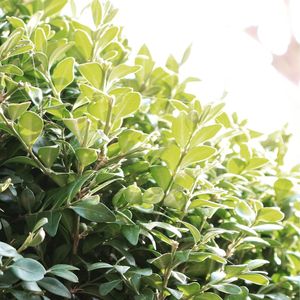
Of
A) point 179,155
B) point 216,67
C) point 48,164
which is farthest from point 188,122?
point 216,67

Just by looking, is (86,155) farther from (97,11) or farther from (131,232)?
(97,11)

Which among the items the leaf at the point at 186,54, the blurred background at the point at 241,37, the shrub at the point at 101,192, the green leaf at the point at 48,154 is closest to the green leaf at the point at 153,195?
the shrub at the point at 101,192

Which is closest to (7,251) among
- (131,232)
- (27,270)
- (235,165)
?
(27,270)

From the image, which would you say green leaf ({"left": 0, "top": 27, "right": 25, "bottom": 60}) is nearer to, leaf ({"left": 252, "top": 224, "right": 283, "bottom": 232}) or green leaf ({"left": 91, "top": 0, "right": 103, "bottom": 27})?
green leaf ({"left": 91, "top": 0, "right": 103, "bottom": 27})

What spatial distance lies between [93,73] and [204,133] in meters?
0.13

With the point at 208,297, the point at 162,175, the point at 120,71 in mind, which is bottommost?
the point at 208,297

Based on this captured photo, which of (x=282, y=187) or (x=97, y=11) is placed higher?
(x=97, y=11)

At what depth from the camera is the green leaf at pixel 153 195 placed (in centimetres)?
49

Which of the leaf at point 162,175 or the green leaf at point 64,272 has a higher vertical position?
the leaf at point 162,175

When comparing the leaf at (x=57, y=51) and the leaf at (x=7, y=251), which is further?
the leaf at (x=57, y=51)

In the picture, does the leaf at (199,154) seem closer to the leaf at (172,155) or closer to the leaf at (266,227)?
the leaf at (172,155)

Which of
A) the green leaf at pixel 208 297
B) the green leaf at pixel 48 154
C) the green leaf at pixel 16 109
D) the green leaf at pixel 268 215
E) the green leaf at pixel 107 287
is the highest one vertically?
the green leaf at pixel 16 109

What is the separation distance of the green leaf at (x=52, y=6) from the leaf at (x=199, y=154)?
281 millimetres

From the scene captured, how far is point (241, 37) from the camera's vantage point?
6.47 feet
